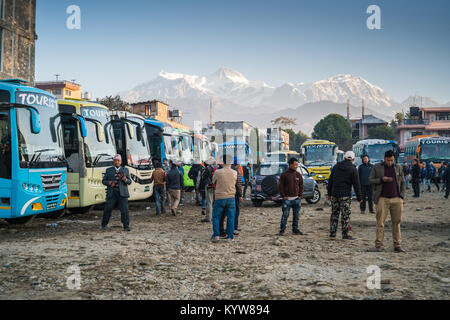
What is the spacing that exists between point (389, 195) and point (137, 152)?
36.1ft

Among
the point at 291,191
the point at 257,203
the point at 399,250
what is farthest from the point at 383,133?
the point at 399,250

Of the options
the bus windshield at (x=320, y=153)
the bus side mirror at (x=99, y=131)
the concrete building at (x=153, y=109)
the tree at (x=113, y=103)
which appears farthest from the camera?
the concrete building at (x=153, y=109)

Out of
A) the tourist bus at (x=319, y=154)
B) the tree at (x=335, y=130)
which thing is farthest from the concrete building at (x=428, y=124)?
the tourist bus at (x=319, y=154)

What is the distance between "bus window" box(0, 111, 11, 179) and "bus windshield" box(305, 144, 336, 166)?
77.7 feet

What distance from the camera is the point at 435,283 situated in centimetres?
586

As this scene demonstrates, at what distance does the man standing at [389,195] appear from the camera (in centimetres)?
812

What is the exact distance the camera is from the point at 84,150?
13.8 m

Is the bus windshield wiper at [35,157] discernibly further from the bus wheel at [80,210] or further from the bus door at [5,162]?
the bus wheel at [80,210]

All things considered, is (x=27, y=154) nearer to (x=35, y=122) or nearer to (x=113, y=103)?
(x=35, y=122)

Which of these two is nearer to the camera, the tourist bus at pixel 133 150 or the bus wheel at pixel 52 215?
the bus wheel at pixel 52 215

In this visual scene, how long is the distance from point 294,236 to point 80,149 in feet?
25.3

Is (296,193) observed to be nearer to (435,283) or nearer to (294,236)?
(294,236)

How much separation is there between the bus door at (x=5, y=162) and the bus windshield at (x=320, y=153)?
77.7ft
